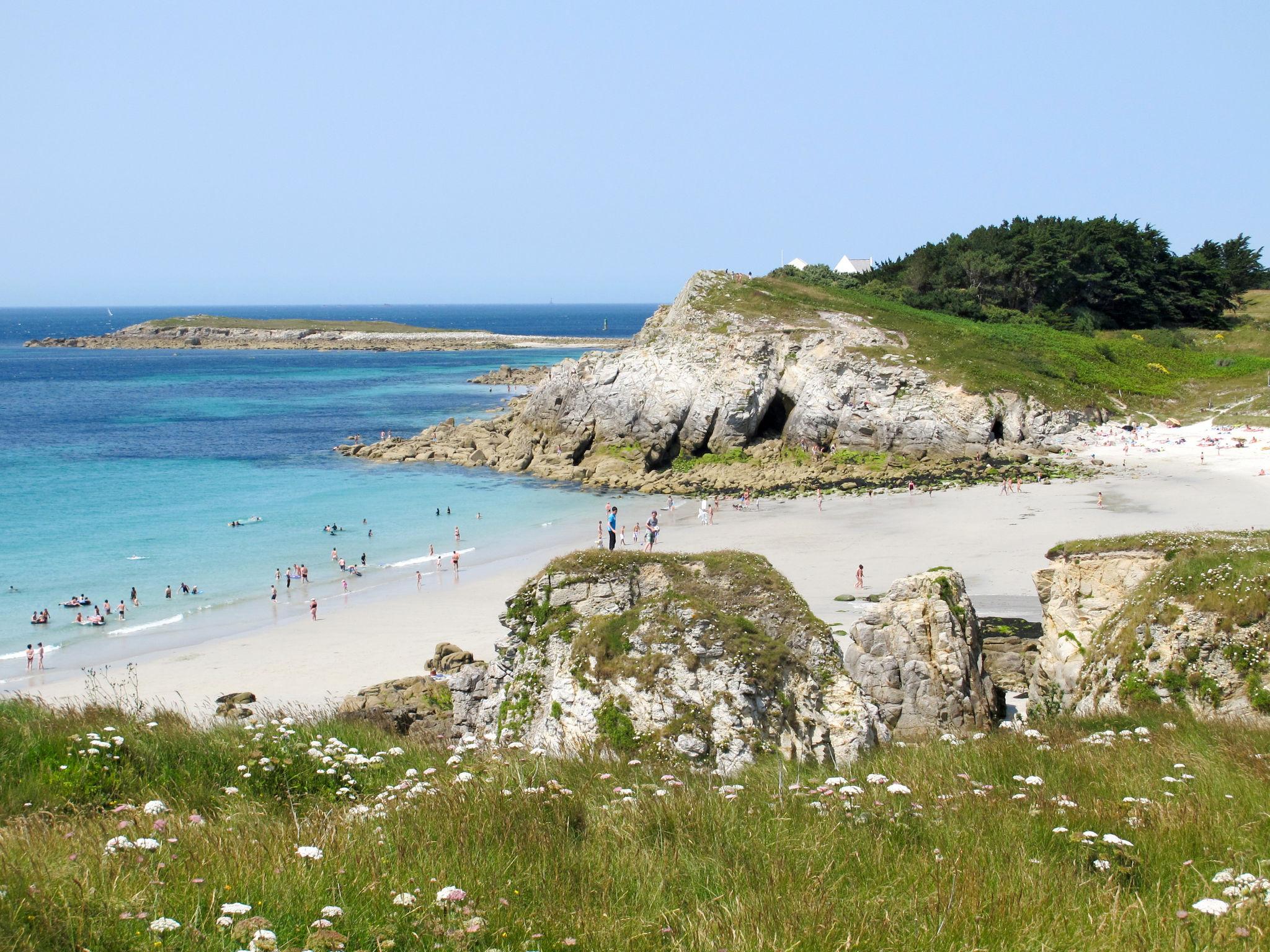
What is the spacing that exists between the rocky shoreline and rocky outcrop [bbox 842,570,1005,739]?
430 ft

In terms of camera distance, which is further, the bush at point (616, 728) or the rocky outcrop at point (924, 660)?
the rocky outcrop at point (924, 660)

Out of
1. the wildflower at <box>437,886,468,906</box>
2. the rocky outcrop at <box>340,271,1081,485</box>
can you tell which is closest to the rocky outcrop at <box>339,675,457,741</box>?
the wildflower at <box>437,886,468,906</box>

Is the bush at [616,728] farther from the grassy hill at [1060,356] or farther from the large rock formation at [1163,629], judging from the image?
the grassy hill at [1060,356]

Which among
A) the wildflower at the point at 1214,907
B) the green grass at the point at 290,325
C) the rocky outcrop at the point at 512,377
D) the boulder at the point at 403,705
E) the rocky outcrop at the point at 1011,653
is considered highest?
Answer: the green grass at the point at 290,325

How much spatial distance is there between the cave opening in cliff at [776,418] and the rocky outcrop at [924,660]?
36573 millimetres

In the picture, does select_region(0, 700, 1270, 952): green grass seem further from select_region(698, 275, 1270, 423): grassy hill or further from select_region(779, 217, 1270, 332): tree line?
Result: select_region(779, 217, 1270, 332): tree line

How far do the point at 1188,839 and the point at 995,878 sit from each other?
1.52 meters

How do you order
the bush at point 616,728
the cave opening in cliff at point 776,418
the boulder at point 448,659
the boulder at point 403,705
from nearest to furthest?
the bush at point 616,728 → the boulder at point 403,705 → the boulder at point 448,659 → the cave opening in cliff at point 776,418

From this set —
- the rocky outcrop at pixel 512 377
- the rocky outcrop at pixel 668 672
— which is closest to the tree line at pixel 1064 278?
the rocky outcrop at pixel 512 377

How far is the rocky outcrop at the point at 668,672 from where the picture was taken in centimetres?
874

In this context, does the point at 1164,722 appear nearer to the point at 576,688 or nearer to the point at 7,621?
the point at 576,688

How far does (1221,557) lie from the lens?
12.4 metres

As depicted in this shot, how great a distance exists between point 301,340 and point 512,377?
7603 cm

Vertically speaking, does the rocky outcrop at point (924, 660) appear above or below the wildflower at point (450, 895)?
below
